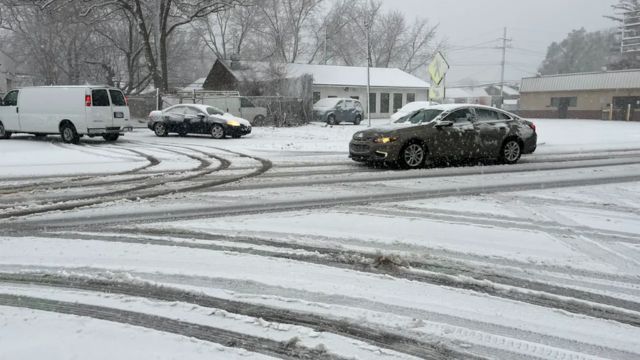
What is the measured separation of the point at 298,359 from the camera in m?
3.11

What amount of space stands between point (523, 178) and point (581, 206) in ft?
8.79

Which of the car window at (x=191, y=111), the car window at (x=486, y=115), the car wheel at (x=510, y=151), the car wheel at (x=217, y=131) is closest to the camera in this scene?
the car window at (x=486, y=115)

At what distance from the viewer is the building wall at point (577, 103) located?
44719mm

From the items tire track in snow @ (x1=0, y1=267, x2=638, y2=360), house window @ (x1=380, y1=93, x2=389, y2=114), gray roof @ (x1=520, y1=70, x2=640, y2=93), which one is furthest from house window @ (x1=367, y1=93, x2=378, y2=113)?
tire track in snow @ (x1=0, y1=267, x2=638, y2=360)

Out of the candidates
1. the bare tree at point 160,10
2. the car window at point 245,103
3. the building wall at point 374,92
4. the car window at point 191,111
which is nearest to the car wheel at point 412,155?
the car window at point 191,111

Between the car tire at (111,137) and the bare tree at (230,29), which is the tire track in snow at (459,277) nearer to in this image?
the car tire at (111,137)

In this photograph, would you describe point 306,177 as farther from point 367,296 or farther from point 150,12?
point 150,12

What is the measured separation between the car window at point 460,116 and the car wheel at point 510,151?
4.45 feet

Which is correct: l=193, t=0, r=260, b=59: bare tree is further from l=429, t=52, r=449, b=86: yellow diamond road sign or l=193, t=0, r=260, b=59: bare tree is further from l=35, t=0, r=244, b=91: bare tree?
l=429, t=52, r=449, b=86: yellow diamond road sign

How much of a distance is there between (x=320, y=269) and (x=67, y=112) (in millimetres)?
15247

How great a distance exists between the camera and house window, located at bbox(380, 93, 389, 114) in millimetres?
43719

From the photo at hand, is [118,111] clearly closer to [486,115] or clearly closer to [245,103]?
[245,103]

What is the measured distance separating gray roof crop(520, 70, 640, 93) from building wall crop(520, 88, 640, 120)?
1.62 ft

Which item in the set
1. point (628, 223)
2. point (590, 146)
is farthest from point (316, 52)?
point (628, 223)
